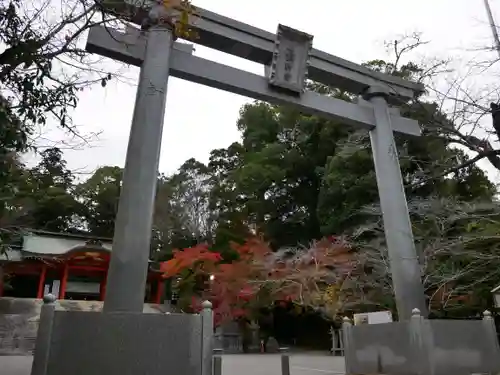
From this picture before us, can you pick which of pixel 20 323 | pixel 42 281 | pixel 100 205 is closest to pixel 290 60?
pixel 20 323

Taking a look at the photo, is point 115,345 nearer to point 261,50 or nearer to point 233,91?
point 233,91

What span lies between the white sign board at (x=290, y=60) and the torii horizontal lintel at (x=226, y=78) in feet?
0.60

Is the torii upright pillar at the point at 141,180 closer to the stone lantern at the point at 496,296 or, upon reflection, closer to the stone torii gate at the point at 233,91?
the stone torii gate at the point at 233,91

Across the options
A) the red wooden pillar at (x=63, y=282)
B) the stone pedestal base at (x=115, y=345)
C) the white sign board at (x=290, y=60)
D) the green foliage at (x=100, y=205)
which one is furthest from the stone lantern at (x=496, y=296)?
the green foliage at (x=100, y=205)

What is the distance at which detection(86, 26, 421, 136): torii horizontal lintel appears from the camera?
5844 mm

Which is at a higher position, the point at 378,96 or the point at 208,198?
the point at 208,198

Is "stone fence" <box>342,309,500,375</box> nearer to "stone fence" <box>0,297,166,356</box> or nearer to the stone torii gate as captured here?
the stone torii gate

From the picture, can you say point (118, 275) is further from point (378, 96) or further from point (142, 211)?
point (378, 96)

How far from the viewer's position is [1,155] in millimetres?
3902

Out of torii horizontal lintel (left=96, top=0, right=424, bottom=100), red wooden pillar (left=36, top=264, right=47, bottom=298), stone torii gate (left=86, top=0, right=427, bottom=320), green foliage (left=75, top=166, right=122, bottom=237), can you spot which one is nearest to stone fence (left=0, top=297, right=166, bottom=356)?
red wooden pillar (left=36, top=264, right=47, bottom=298)

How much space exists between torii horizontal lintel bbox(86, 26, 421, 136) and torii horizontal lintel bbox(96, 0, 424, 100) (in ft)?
1.22

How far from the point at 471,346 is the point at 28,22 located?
274 inches

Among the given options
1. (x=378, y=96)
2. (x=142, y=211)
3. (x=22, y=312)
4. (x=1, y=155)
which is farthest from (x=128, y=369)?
(x=22, y=312)

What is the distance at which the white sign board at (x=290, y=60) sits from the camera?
7.14m
